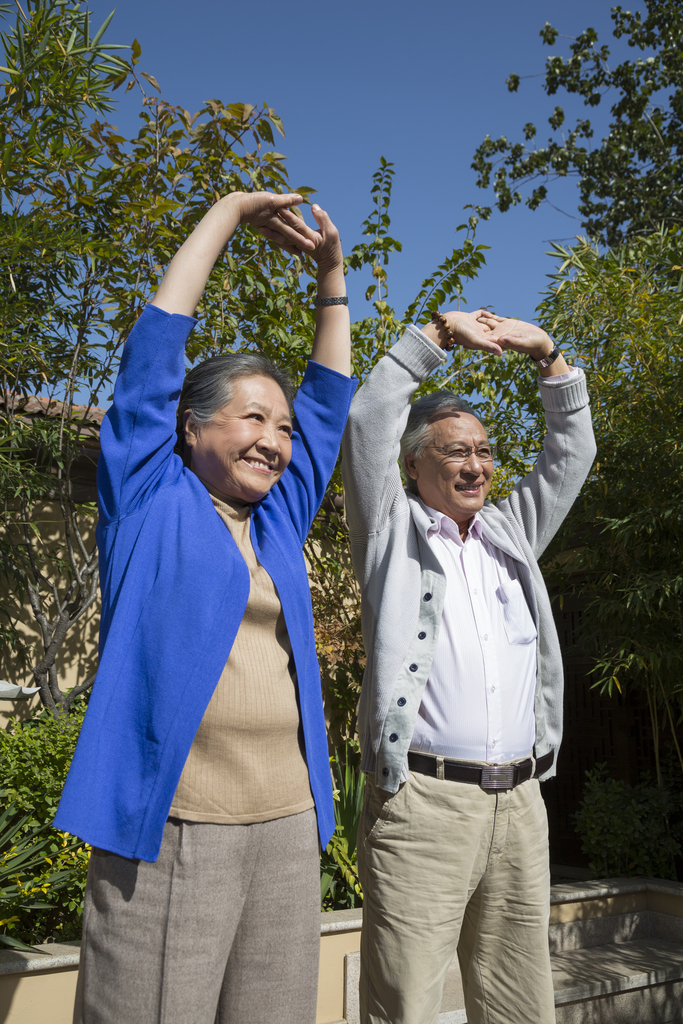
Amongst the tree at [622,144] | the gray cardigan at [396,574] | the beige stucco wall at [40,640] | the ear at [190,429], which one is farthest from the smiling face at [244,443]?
the tree at [622,144]

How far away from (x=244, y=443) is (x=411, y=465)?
93 cm

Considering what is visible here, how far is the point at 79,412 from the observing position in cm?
427

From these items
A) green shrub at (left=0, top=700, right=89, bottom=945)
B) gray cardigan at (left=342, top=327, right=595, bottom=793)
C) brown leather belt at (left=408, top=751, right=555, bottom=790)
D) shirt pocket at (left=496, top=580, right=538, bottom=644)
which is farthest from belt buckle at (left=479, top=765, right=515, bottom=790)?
green shrub at (left=0, top=700, right=89, bottom=945)

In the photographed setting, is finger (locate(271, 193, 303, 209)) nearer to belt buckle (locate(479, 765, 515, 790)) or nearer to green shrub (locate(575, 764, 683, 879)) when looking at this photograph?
belt buckle (locate(479, 765, 515, 790))

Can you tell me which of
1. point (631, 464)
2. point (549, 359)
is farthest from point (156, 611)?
point (631, 464)

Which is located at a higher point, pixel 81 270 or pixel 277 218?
pixel 81 270

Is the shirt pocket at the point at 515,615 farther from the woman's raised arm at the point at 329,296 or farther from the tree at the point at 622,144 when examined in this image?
the tree at the point at 622,144

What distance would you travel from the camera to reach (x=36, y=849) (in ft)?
9.91

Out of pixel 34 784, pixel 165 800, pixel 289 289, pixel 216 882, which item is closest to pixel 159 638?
pixel 165 800

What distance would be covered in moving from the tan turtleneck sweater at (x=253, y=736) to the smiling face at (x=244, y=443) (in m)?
0.12

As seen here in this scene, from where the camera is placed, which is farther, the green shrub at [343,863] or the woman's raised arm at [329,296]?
the green shrub at [343,863]

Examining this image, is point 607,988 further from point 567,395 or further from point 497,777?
point 567,395

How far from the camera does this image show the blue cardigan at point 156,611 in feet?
3.90

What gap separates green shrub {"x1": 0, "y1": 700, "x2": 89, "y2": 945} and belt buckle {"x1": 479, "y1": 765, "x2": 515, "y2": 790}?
6.08ft
